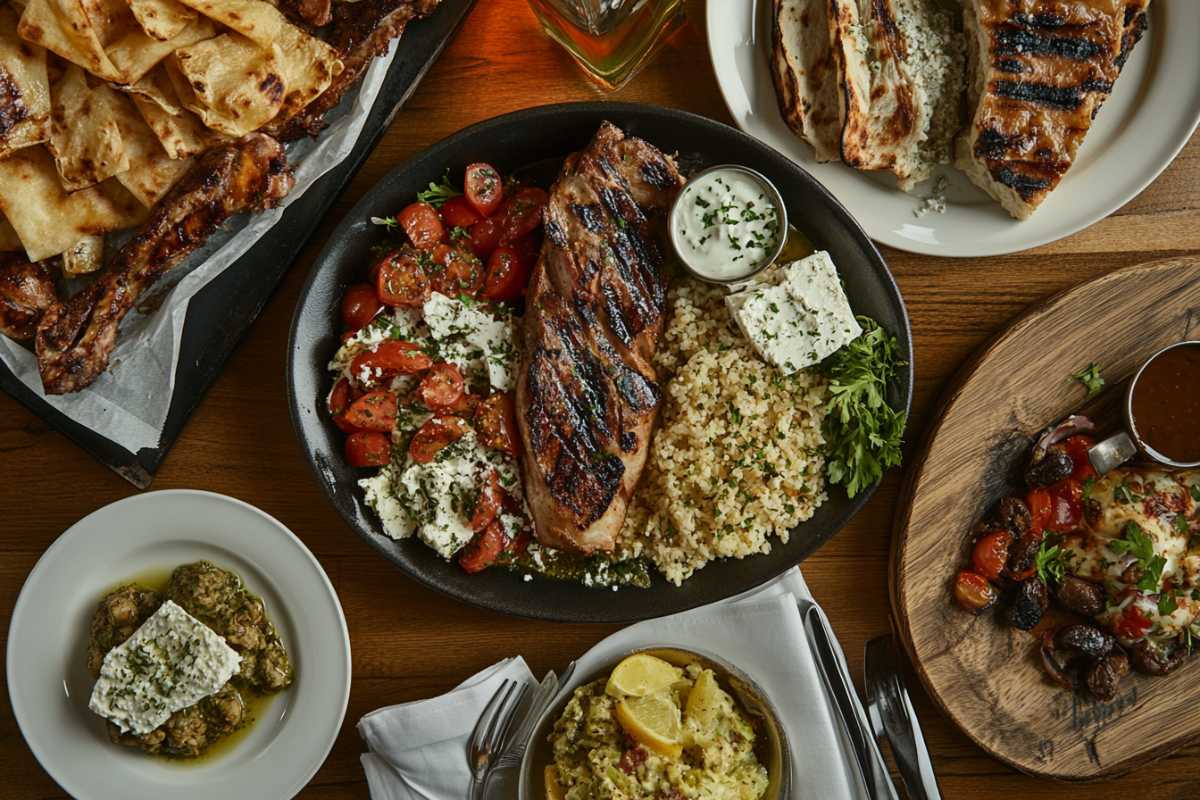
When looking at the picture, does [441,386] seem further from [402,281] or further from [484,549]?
[484,549]

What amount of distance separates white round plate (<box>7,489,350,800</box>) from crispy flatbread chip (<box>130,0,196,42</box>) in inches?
65.5

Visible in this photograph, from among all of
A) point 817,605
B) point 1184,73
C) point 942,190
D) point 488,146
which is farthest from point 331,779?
point 1184,73

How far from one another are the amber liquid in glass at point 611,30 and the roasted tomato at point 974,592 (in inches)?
98.6

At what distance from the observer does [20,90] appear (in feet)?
8.66

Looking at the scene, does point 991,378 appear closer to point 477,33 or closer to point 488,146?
point 488,146

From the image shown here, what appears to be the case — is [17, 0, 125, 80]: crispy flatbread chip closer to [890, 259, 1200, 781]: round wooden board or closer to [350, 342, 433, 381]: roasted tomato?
[350, 342, 433, 381]: roasted tomato

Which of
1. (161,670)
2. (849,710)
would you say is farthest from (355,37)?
(849,710)

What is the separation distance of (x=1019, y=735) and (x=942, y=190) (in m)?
2.30

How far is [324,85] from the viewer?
9.15 ft

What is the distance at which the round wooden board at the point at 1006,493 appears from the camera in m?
3.20

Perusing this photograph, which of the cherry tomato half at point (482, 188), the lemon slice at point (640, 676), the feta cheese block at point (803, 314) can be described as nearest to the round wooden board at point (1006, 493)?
the feta cheese block at point (803, 314)

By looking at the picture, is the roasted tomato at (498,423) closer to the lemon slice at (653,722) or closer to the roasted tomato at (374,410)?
the roasted tomato at (374,410)

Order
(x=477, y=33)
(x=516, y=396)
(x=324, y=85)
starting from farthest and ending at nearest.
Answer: (x=477, y=33), (x=516, y=396), (x=324, y=85)

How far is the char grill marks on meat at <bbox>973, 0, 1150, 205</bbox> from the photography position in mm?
2852
